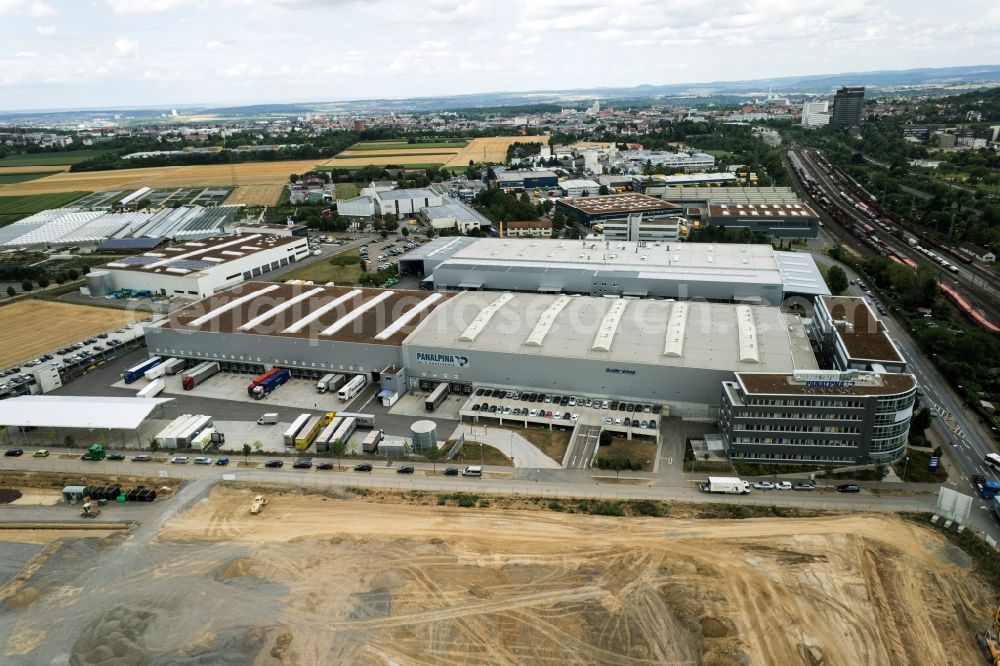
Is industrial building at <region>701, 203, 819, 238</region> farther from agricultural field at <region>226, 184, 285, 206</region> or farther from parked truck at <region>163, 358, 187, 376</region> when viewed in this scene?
agricultural field at <region>226, 184, 285, 206</region>

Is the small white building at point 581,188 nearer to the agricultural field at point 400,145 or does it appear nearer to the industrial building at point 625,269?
the industrial building at point 625,269

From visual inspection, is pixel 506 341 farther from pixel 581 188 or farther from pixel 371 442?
pixel 581 188

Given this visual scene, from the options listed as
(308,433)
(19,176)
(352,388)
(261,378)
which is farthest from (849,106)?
(19,176)

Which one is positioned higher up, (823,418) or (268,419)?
(823,418)

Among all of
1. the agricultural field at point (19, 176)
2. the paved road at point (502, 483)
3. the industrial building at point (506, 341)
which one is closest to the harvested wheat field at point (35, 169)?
the agricultural field at point (19, 176)

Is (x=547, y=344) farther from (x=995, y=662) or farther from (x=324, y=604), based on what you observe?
(x=995, y=662)

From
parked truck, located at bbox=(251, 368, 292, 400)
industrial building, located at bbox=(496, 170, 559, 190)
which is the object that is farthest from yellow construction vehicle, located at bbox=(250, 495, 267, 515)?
industrial building, located at bbox=(496, 170, 559, 190)
